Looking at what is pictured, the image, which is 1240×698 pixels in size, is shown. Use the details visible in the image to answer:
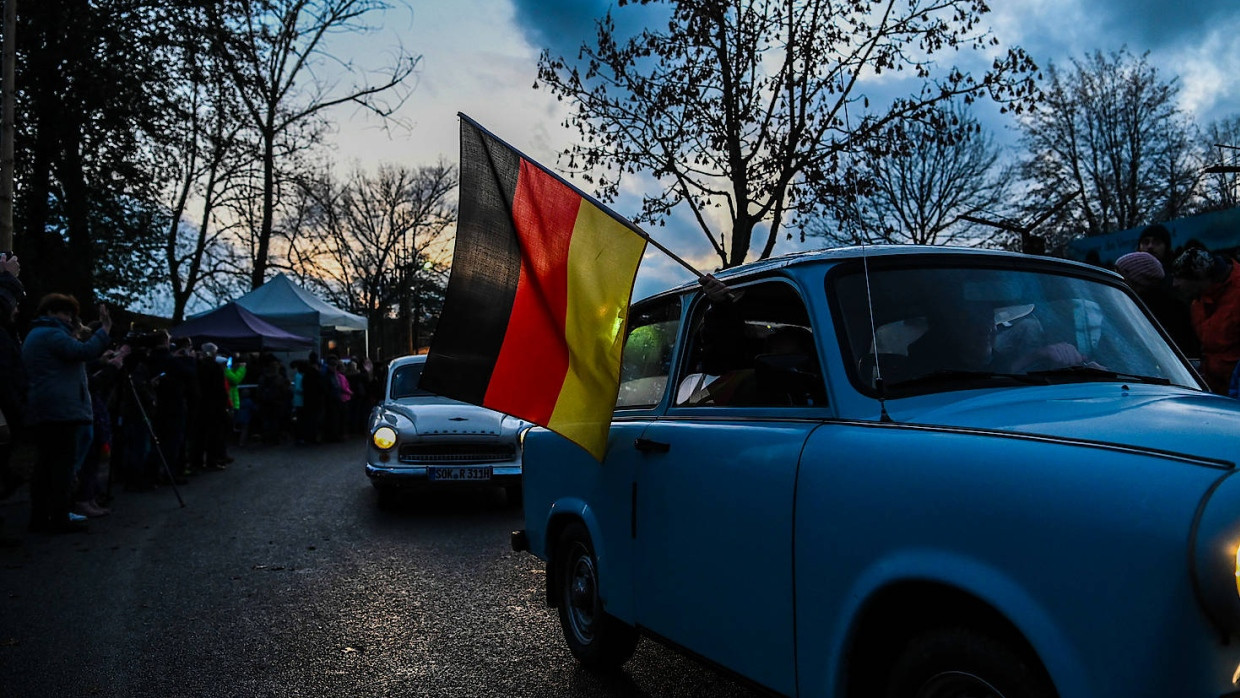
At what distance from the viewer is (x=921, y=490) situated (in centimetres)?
226

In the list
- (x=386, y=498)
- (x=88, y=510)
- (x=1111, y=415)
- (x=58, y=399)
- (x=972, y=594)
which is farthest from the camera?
(x=386, y=498)

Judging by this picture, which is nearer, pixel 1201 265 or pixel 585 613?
pixel 585 613

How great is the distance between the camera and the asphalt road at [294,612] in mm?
4379

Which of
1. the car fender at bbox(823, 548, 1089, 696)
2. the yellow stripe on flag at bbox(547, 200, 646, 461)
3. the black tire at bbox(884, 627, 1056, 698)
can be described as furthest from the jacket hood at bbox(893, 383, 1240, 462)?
the yellow stripe on flag at bbox(547, 200, 646, 461)

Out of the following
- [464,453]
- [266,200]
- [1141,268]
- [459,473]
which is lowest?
[459,473]

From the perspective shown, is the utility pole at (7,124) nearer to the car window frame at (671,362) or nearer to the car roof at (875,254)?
the car window frame at (671,362)

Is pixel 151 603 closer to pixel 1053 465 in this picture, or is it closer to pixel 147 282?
pixel 1053 465

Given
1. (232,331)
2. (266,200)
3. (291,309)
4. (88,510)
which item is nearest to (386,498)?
(88,510)

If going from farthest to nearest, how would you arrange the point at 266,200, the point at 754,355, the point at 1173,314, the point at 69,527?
the point at 266,200, the point at 69,527, the point at 1173,314, the point at 754,355

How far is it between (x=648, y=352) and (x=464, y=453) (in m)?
5.91

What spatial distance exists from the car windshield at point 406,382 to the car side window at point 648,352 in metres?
6.94

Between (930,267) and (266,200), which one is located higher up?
(266,200)

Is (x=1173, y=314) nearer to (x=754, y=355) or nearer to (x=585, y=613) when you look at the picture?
(x=754, y=355)

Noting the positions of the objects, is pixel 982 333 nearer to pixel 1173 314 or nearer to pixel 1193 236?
pixel 1173 314
